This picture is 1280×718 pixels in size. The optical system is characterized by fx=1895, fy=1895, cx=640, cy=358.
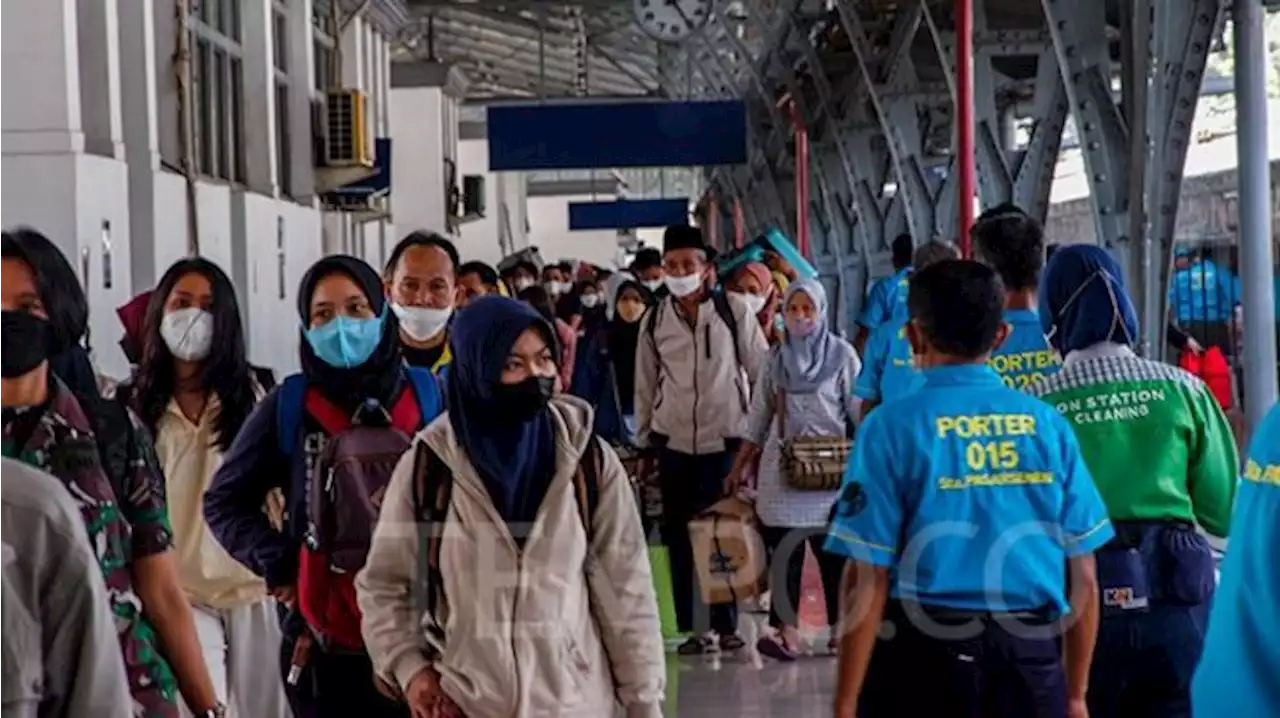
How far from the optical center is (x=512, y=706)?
126 inches

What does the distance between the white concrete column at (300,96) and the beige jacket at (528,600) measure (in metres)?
15.1

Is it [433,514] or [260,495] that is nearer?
[433,514]

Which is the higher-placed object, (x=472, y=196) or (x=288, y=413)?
(x=472, y=196)

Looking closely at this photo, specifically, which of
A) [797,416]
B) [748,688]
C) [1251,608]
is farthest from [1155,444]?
[797,416]

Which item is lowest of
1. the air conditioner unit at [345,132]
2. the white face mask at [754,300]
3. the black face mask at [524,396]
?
the black face mask at [524,396]

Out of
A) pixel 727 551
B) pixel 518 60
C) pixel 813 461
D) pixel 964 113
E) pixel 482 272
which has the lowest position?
pixel 727 551

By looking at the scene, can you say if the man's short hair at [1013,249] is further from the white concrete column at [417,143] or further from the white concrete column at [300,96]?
the white concrete column at [417,143]

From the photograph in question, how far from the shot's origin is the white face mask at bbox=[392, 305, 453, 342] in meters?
5.07

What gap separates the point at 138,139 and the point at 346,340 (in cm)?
767

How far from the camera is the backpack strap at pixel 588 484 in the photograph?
131 inches

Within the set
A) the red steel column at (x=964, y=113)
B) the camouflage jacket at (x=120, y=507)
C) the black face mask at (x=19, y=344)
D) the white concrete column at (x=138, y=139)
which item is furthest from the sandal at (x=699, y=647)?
the black face mask at (x=19, y=344)

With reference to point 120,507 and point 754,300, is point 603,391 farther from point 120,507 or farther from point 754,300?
point 120,507

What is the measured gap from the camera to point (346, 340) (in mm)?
3922

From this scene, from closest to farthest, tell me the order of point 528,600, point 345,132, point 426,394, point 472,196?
point 528,600
point 426,394
point 345,132
point 472,196
